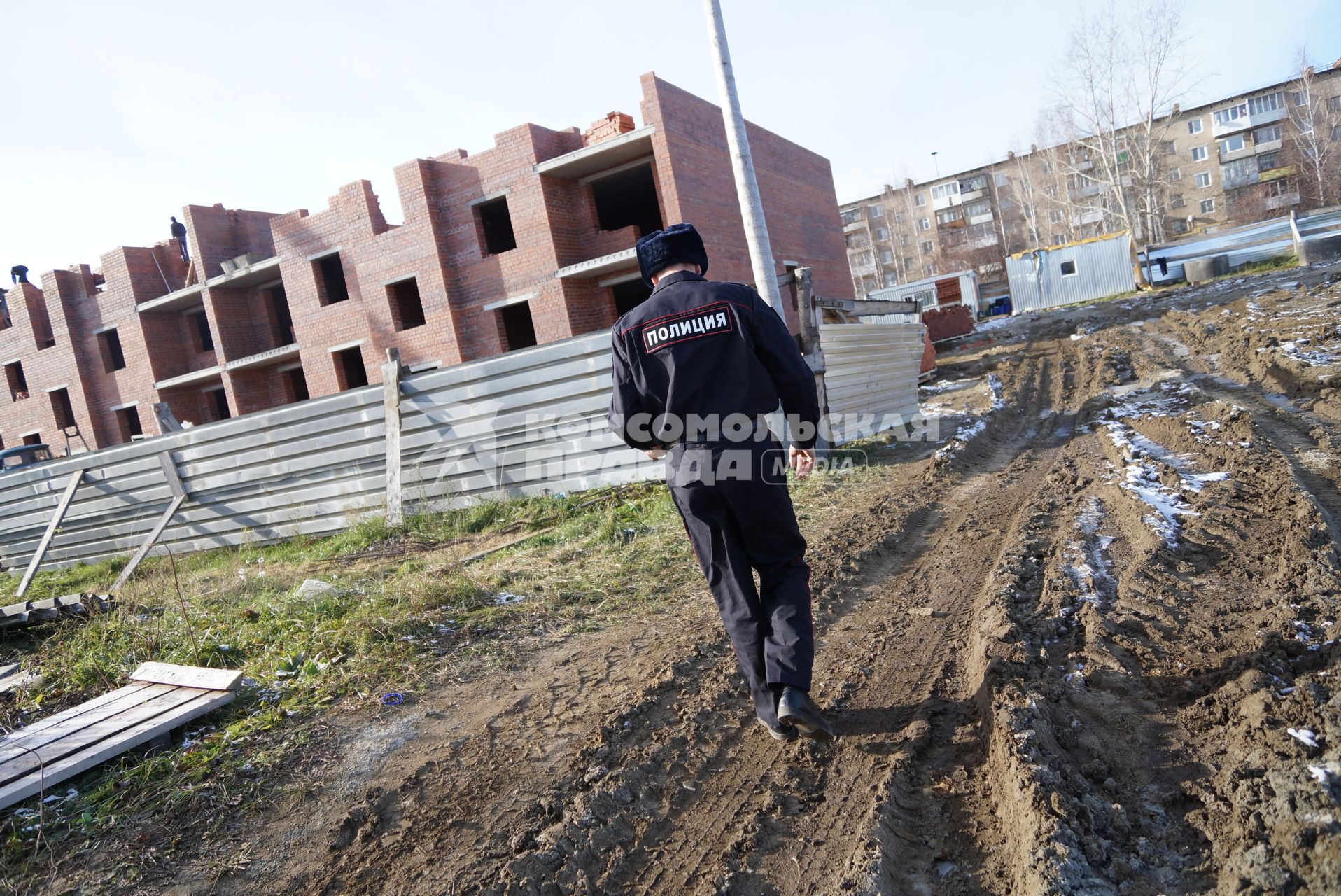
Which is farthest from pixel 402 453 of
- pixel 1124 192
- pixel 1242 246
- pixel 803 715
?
pixel 1124 192

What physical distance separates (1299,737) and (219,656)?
5.38m

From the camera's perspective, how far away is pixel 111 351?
96.5ft

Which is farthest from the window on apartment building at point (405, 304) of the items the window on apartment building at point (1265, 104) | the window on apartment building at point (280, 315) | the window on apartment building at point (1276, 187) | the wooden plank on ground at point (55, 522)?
the window on apartment building at point (1265, 104)

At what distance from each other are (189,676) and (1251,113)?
234 ft

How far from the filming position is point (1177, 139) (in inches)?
2228

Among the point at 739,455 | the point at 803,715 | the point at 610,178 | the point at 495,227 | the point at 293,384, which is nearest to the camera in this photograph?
the point at 803,715

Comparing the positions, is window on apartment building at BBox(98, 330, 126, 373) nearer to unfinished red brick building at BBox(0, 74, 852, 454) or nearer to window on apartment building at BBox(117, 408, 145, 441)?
unfinished red brick building at BBox(0, 74, 852, 454)

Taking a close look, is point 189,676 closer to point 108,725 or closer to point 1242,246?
point 108,725

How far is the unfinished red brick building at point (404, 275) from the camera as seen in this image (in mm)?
19719

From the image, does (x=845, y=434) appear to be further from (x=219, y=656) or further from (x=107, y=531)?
(x=107, y=531)

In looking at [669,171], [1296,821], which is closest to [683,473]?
[1296,821]

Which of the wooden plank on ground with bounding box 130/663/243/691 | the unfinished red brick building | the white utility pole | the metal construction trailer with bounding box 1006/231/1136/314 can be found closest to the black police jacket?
the wooden plank on ground with bounding box 130/663/243/691

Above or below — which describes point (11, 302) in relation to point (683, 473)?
above

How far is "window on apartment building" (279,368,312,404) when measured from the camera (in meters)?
27.1
